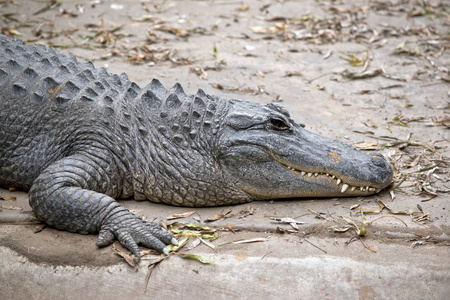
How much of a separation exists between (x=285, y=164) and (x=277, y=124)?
1.32ft

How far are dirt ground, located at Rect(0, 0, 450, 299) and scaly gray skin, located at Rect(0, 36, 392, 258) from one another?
193 millimetres

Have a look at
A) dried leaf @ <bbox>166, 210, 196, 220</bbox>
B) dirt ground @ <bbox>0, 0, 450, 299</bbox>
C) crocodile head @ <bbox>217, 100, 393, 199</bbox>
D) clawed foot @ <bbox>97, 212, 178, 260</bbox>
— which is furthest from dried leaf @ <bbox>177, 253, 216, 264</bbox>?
crocodile head @ <bbox>217, 100, 393, 199</bbox>

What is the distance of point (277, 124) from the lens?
458 cm

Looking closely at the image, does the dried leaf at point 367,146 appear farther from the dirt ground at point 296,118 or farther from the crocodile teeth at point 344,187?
the crocodile teeth at point 344,187

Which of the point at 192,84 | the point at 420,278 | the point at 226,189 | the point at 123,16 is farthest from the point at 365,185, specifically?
the point at 123,16

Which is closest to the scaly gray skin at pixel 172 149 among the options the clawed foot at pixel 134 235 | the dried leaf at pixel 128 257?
the clawed foot at pixel 134 235

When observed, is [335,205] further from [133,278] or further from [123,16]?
[123,16]

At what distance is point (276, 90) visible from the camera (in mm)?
6828

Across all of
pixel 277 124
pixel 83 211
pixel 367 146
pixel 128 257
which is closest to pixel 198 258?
pixel 128 257

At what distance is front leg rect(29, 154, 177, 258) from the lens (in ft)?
13.0

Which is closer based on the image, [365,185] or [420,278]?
[420,278]

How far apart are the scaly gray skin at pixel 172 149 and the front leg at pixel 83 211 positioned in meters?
0.14

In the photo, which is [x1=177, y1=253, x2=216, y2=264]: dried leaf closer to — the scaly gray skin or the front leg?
the front leg

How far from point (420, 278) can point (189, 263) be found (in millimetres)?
1833
